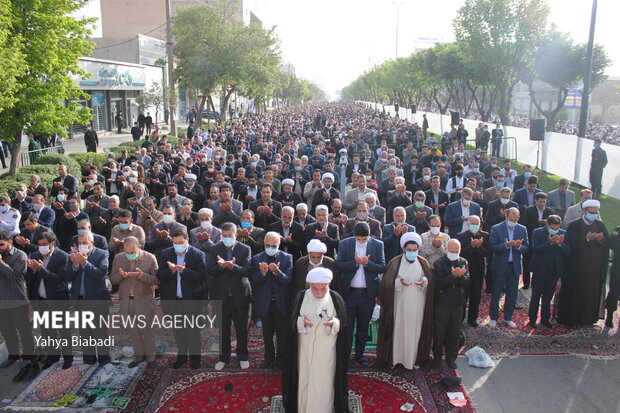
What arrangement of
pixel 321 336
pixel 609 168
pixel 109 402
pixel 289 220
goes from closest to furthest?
pixel 321 336 → pixel 109 402 → pixel 289 220 → pixel 609 168

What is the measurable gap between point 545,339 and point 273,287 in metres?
3.94

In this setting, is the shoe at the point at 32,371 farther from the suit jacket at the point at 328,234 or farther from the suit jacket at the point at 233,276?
the suit jacket at the point at 328,234

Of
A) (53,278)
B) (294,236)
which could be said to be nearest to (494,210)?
(294,236)

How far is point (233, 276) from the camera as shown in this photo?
6.86 m

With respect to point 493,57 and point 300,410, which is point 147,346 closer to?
point 300,410

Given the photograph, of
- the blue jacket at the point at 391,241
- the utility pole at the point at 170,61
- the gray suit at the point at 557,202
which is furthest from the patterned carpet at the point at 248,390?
the utility pole at the point at 170,61

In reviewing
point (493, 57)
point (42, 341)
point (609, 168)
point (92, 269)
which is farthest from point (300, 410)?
point (493, 57)

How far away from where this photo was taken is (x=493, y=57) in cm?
3041

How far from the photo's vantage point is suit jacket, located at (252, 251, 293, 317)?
673 centimetres

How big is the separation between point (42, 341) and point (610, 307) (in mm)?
7882

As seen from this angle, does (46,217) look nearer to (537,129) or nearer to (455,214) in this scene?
(455,214)

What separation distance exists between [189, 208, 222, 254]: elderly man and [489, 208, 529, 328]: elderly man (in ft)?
13.3

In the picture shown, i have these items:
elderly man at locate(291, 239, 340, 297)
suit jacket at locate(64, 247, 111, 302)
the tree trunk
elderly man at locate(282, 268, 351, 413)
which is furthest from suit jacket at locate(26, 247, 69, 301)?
the tree trunk

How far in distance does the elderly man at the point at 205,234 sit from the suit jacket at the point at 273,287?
139cm
